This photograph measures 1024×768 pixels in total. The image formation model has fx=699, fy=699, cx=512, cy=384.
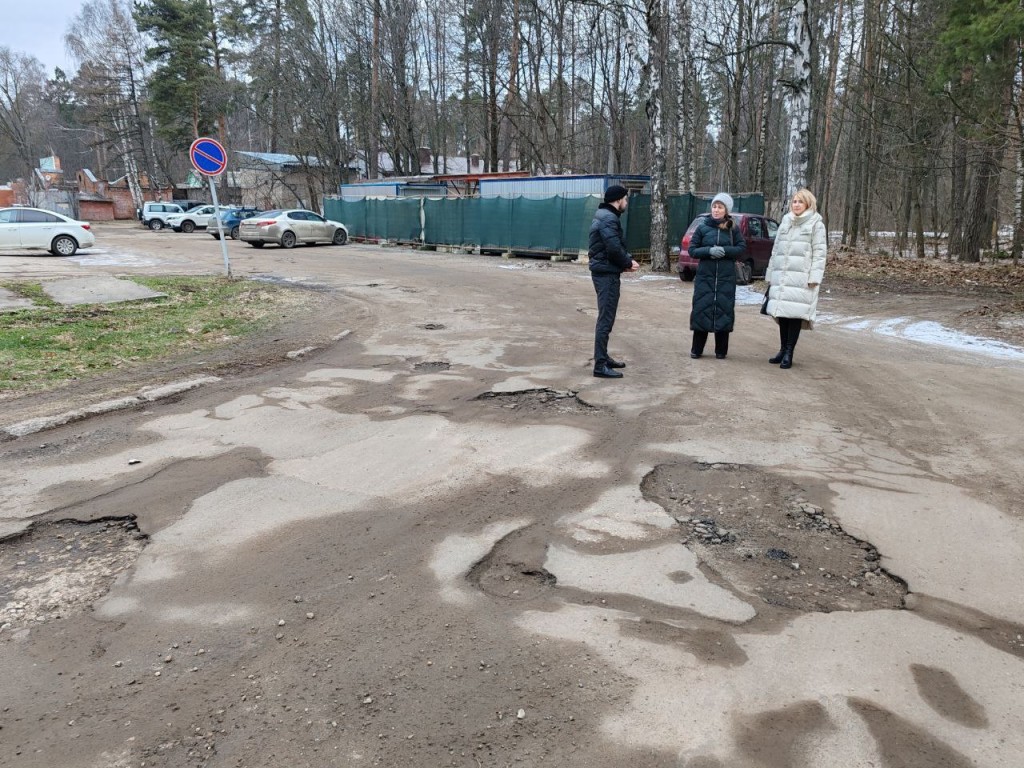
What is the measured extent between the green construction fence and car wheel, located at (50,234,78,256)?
10.3 metres

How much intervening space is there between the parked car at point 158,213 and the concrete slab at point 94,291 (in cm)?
3002

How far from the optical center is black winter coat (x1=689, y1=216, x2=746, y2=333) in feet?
23.3

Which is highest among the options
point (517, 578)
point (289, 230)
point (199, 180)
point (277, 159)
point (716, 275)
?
point (277, 159)

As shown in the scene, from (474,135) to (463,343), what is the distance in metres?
45.5

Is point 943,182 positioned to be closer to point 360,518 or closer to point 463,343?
point 463,343

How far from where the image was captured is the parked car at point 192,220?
37125 mm

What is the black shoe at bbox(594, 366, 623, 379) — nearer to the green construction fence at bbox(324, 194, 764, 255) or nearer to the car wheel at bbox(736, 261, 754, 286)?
the car wheel at bbox(736, 261, 754, 286)

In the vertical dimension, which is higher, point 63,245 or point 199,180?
point 199,180

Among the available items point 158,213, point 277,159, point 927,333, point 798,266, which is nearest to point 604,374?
point 798,266

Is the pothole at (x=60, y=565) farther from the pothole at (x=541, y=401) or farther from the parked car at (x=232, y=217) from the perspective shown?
the parked car at (x=232, y=217)

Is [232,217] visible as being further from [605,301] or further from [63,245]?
[605,301]

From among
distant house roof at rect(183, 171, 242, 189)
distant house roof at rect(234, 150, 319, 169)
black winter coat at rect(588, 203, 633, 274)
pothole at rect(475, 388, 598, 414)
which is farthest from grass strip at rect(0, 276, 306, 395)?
distant house roof at rect(183, 171, 242, 189)

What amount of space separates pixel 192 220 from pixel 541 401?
Answer: 36731 millimetres

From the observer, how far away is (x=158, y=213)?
39844 millimetres
